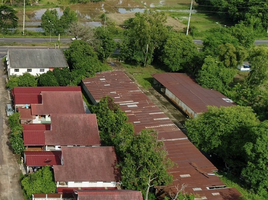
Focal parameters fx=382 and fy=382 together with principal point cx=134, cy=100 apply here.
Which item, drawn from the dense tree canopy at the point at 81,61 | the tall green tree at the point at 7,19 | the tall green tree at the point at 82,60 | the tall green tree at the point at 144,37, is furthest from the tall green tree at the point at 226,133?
the tall green tree at the point at 7,19

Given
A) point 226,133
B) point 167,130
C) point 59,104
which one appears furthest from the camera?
point 59,104

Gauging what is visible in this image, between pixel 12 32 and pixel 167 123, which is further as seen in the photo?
pixel 12 32

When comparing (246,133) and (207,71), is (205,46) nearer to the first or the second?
(207,71)

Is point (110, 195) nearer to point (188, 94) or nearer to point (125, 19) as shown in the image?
point (188, 94)

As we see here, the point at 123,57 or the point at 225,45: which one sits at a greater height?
the point at 225,45

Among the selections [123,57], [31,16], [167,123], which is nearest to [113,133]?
[167,123]

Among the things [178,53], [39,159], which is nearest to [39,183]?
[39,159]

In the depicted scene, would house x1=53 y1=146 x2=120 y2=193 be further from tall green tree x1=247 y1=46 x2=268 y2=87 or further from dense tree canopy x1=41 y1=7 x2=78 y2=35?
dense tree canopy x1=41 y1=7 x2=78 y2=35
